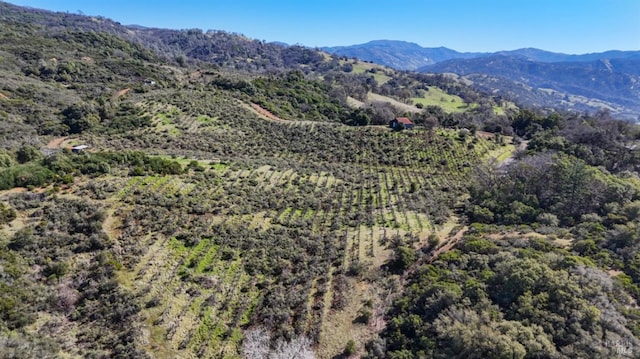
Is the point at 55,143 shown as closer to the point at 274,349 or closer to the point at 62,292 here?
the point at 62,292

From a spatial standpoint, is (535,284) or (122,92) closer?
(535,284)

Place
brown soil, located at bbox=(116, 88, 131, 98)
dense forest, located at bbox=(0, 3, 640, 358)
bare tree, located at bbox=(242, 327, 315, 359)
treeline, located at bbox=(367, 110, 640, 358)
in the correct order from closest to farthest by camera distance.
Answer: treeline, located at bbox=(367, 110, 640, 358) → dense forest, located at bbox=(0, 3, 640, 358) → bare tree, located at bbox=(242, 327, 315, 359) → brown soil, located at bbox=(116, 88, 131, 98)

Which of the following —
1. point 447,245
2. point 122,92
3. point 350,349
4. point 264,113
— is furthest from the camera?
point 264,113

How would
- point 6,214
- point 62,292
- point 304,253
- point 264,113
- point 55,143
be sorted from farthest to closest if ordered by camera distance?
point 264,113 → point 55,143 → point 304,253 → point 6,214 → point 62,292

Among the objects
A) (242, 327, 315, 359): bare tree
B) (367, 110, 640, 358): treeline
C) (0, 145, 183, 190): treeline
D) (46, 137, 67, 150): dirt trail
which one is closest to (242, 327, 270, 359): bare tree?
(242, 327, 315, 359): bare tree

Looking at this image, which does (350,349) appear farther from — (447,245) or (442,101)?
(442,101)

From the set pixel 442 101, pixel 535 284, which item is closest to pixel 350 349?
pixel 535 284

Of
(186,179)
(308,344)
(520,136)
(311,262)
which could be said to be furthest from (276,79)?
(308,344)

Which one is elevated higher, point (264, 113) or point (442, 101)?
point (264, 113)

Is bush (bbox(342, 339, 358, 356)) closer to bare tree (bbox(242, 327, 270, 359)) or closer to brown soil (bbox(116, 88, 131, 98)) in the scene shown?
bare tree (bbox(242, 327, 270, 359))

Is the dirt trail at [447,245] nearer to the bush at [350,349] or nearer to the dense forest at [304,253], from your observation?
the dense forest at [304,253]

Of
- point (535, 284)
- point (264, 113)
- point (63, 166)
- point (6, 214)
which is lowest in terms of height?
point (535, 284)

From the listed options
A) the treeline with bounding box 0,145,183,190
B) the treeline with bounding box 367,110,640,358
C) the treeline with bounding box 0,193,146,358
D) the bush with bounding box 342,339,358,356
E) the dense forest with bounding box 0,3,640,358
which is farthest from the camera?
the treeline with bounding box 0,145,183,190
